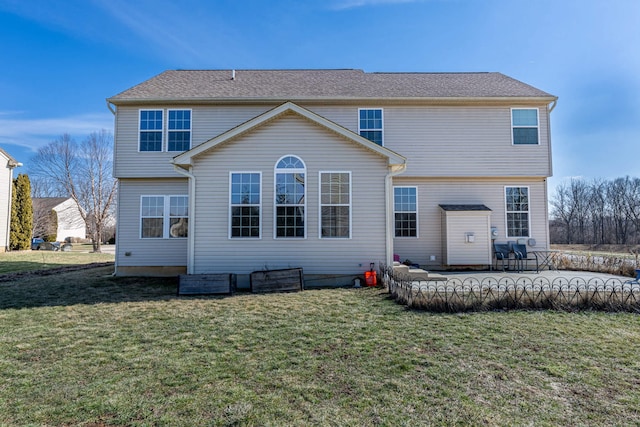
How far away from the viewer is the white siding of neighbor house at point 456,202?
12305mm

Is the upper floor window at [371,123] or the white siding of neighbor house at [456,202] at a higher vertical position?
the upper floor window at [371,123]

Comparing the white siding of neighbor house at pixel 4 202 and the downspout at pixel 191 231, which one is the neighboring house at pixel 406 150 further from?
the white siding of neighbor house at pixel 4 202

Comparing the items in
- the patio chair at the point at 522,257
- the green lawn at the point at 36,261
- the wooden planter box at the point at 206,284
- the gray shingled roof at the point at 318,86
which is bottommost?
the green lawn at the point at 36,261

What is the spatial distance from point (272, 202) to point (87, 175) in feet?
86.4

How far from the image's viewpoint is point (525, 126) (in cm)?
1228

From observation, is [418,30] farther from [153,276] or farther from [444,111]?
[153,276]

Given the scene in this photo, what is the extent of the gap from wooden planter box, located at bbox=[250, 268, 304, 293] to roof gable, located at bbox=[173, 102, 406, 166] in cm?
392

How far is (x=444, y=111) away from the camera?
1230 centimetres

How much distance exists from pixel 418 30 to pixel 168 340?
1247 cm

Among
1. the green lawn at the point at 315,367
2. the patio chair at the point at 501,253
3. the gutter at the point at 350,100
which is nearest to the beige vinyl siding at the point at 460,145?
the gutter at the point at 350,100

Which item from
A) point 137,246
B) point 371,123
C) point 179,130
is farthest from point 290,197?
point 137,246

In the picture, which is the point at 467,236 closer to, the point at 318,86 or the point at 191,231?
the point at 318,86

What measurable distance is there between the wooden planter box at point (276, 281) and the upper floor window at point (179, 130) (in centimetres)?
624

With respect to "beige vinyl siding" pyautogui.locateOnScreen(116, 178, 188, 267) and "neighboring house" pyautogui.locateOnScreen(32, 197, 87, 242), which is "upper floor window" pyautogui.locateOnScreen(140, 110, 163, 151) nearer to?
"beige vinyl siding" pyautogui.locateOnScreen(116, 178, 188, 267)
